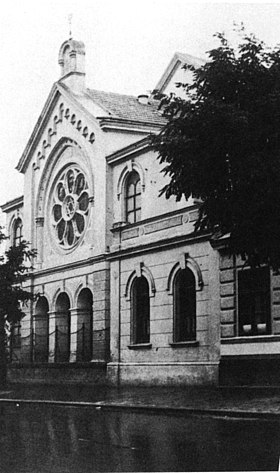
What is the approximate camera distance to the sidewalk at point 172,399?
1681cm

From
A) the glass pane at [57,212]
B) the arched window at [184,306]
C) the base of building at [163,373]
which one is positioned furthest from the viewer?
the glass pane at [57,212]

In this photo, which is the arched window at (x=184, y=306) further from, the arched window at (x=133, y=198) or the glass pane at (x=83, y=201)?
the glass pane at (x=83, y=201)

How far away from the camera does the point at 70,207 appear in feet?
112

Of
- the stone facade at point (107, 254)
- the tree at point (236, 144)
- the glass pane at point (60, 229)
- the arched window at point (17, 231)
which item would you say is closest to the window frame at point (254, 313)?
the stone facade at point (107, 254)

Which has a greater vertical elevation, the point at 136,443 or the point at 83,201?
the point at 83,201

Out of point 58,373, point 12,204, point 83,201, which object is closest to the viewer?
point 58,373

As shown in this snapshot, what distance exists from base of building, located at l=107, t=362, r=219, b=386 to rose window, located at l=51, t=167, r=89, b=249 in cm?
730

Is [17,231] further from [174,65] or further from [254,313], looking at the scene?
[254,313]

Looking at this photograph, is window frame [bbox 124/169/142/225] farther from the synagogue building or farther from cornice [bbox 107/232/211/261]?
cornice [bbox 107/232/211/261]

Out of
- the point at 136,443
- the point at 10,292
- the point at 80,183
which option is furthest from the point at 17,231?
the point at 136,443

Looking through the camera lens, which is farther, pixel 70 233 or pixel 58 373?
pixel 70 233

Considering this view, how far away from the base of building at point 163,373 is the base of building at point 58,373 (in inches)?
38.0

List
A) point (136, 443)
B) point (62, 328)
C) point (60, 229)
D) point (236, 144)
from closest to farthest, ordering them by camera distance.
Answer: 1. point (136, 443)
2. point (236, 144)
3. point (62, 328)
4. point (60, 229)

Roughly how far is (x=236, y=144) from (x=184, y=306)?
431 inches
